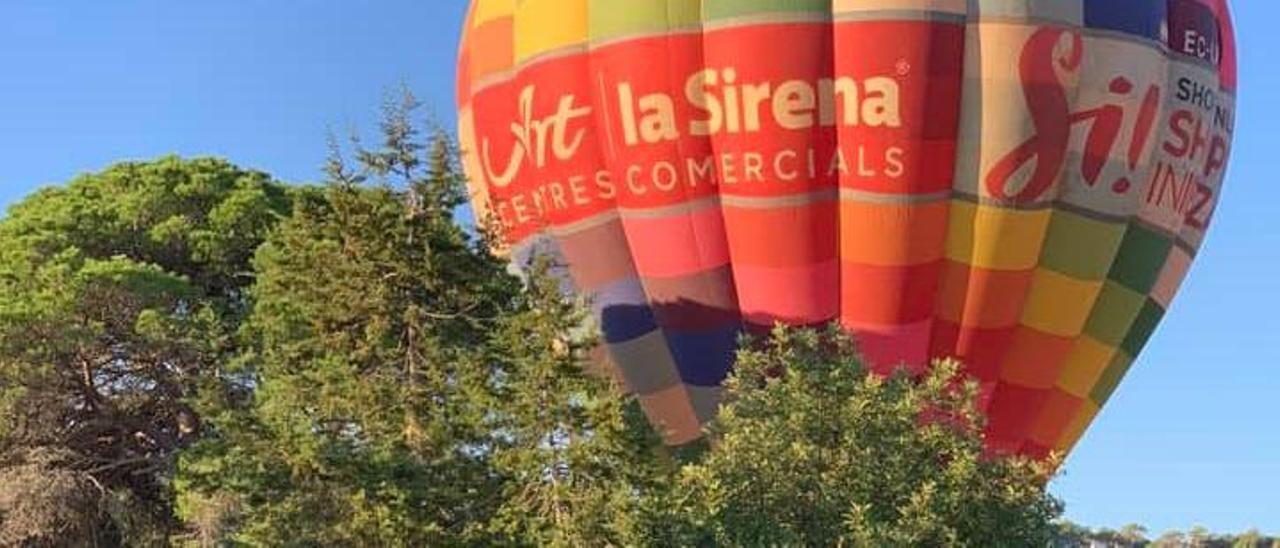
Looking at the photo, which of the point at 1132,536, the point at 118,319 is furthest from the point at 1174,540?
the point at 118,319

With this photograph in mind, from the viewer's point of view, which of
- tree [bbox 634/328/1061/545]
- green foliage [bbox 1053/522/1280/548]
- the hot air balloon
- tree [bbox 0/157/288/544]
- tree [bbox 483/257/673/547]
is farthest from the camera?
green foliage [bbox 1053/522/1280/548]

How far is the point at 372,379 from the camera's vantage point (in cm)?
1341

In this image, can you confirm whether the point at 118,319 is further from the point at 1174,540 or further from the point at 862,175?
the point at 1174,540

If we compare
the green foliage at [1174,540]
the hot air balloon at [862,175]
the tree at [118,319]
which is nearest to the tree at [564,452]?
the hot air balloon at [862,175]

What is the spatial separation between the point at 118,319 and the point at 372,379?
10499 mm

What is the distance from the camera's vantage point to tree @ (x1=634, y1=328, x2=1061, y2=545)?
12.6 meters

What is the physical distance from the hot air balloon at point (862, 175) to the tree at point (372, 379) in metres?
1.98

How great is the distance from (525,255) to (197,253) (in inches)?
259

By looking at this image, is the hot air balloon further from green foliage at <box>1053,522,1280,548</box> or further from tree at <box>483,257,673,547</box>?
green foliage at <box>1053,522,1280,548</box>

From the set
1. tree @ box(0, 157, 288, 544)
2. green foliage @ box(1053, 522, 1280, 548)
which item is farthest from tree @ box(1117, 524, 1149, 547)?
tree @ box(0, 157, 288, 544)

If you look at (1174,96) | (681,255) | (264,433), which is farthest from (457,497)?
(1174,96)

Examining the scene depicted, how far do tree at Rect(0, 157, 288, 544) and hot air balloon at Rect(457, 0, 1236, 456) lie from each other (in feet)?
20.0

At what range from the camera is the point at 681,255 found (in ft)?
58.4

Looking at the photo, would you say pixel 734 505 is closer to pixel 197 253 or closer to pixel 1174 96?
pixel 1174 96
